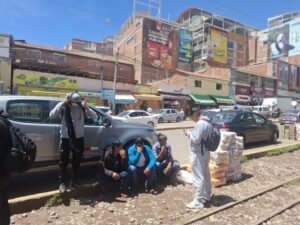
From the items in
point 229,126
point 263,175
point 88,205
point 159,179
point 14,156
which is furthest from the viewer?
point 229,126

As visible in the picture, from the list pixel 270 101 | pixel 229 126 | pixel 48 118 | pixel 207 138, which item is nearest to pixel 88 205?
pixel 48 118

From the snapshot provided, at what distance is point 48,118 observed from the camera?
5785 millimetres

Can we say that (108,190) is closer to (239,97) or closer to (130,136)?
(130,136)

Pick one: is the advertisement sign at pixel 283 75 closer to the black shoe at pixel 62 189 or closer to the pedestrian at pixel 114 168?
the pedestrian at pixel 114 168

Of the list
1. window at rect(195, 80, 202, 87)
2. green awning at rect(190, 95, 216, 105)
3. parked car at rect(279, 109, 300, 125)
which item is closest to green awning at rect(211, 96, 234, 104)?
green awning at rect(190, 95, 216, 105)

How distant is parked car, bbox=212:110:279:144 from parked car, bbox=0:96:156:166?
6392 mm

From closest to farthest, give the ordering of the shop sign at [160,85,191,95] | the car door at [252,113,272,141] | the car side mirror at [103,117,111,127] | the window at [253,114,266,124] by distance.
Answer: the car side mirror at [103,117,111,127], the car door at [252,113,272,141], the window at [253,114,266,124], the shop sign at [160,85,191,95]

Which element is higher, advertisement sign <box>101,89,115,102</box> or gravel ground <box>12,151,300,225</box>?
advertisement sign <box>101,89,115,102</box>

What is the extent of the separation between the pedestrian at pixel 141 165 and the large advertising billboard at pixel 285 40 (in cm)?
7710

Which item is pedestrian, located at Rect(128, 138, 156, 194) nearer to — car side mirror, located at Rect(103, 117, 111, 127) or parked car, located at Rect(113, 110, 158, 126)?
car side mirror, located at Rect(103, 117, 111, 127)

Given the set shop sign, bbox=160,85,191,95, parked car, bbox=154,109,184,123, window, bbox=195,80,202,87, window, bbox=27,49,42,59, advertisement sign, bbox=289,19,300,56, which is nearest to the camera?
parked car, bbox=154,109,184,123

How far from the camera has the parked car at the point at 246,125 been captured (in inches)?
471

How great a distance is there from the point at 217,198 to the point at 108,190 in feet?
6.91

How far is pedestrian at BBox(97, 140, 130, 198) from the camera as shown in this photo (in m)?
5.59
